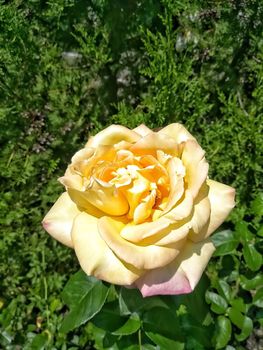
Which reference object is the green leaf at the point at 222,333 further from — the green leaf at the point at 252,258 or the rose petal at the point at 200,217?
the rose petal at the point at 200,217

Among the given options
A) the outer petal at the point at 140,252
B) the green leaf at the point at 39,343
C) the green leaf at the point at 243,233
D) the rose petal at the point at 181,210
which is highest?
the rose petal at the point at 181,210

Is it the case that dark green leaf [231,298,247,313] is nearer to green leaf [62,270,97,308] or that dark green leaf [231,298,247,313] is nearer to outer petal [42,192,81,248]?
green leaf [62,270,97,308]

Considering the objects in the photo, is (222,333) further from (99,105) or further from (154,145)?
(99,105)

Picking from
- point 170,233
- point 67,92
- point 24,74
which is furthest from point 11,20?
point 170,233

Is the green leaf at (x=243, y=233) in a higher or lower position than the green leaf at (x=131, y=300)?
lower

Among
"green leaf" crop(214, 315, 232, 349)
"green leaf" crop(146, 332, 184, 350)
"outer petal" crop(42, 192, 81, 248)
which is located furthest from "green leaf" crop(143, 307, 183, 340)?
"green leaf" crop(214, 315, 232, 349)

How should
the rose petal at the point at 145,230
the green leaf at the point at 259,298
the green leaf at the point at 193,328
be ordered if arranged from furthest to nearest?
the green leaf at the point at 259,298 → the green leaf at the point at 193,328 → the rose petal at the point at 145,230

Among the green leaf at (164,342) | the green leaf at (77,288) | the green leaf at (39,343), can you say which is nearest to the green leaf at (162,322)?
the green leaf at (164,342)
